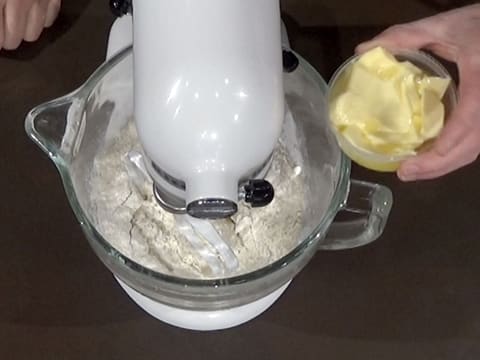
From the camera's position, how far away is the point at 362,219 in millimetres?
706

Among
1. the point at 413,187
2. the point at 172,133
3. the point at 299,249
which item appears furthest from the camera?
the point at 413,187

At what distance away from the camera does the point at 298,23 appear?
0.83 meters

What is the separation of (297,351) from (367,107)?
0.67 feet

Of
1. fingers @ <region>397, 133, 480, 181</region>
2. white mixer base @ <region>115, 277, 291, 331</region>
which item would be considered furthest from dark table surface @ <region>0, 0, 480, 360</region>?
fingers @ <region>397, 133, 480, 181</region>

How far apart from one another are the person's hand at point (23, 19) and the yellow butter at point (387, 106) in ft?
0.95

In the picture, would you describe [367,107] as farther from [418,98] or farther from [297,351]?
[297,351]

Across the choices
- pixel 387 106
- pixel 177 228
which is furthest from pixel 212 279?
pixel 387 106

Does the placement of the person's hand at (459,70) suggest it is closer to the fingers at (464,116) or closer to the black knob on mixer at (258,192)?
the fingers at (464,116)

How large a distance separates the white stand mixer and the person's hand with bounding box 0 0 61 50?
0.84 feet

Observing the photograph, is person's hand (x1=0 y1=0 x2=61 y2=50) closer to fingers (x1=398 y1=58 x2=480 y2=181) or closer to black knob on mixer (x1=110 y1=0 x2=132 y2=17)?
black knob on mixer (x1=110 y1=0 x2=132 y2=17)

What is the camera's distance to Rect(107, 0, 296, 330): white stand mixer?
1.68ft

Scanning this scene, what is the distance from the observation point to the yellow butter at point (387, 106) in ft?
1.97

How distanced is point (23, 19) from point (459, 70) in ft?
1.15

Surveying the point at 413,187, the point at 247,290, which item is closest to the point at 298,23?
the point at 413,187
